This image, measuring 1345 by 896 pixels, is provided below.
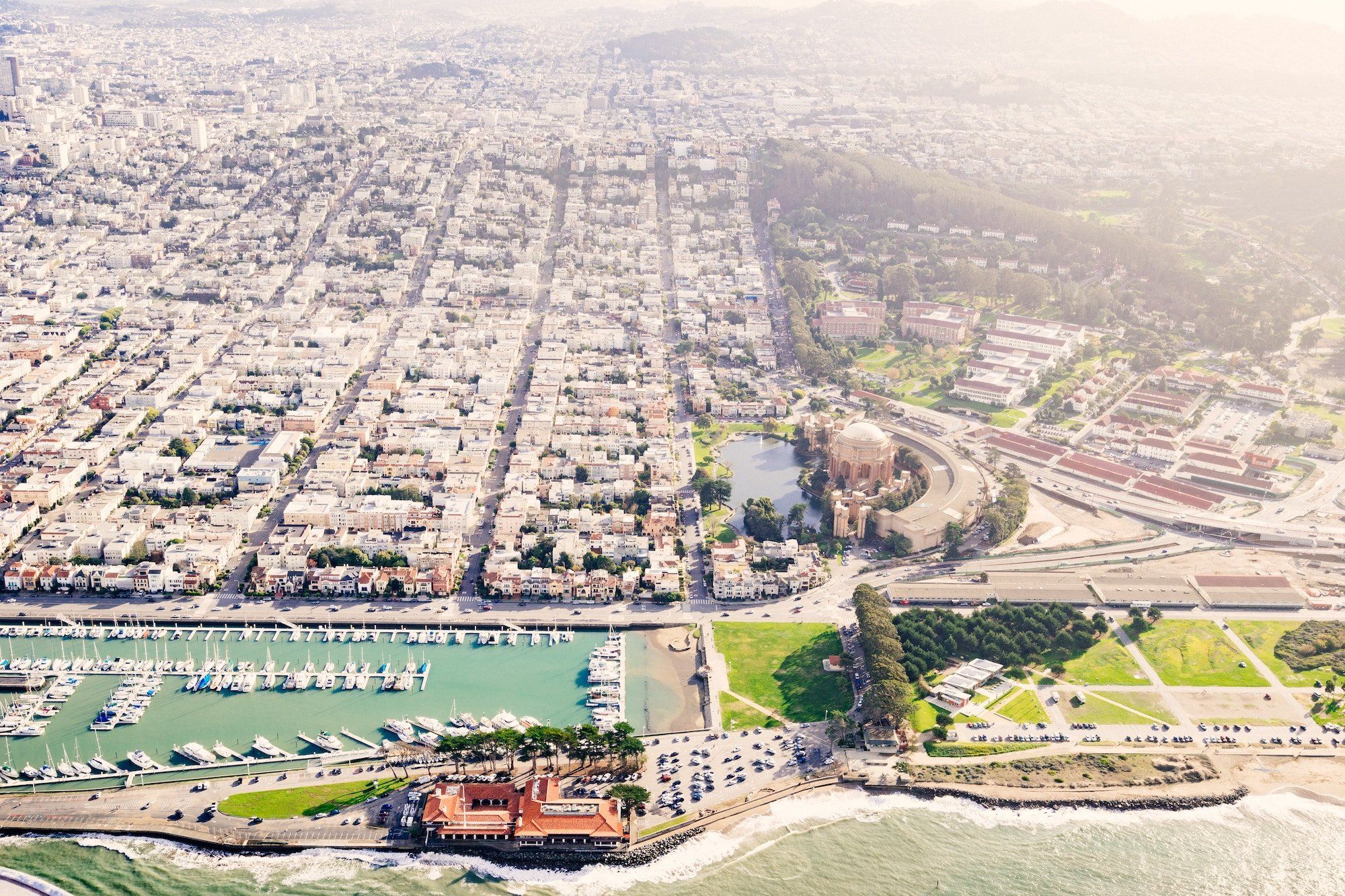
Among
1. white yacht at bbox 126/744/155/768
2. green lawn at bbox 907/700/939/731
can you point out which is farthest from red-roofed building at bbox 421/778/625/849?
green lawn at bbox 907/700/939/731

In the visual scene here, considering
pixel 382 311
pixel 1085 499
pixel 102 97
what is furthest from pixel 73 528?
pixel 102 97

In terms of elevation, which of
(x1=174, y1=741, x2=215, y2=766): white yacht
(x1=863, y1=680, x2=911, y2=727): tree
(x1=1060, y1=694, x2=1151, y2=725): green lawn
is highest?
(x1=863, y1=680, x2=911, y2=727): tree

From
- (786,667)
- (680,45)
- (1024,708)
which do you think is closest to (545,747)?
(786,667)

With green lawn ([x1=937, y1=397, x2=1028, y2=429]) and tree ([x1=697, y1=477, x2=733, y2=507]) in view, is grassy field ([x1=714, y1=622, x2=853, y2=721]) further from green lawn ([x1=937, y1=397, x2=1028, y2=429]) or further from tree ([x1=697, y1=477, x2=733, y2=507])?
green lawn ([x1=937, y1=397, x2=1028, y2=429])

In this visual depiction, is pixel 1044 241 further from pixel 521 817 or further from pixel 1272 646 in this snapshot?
pixel 521 817

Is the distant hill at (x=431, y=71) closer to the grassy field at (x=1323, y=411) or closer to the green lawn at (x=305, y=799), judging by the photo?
the grassy field at (x=1323, y=411)

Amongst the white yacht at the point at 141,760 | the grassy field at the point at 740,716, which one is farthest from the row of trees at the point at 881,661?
the white yacht at the point at 141,760

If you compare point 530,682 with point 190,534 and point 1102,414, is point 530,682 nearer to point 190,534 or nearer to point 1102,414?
point 190,534
